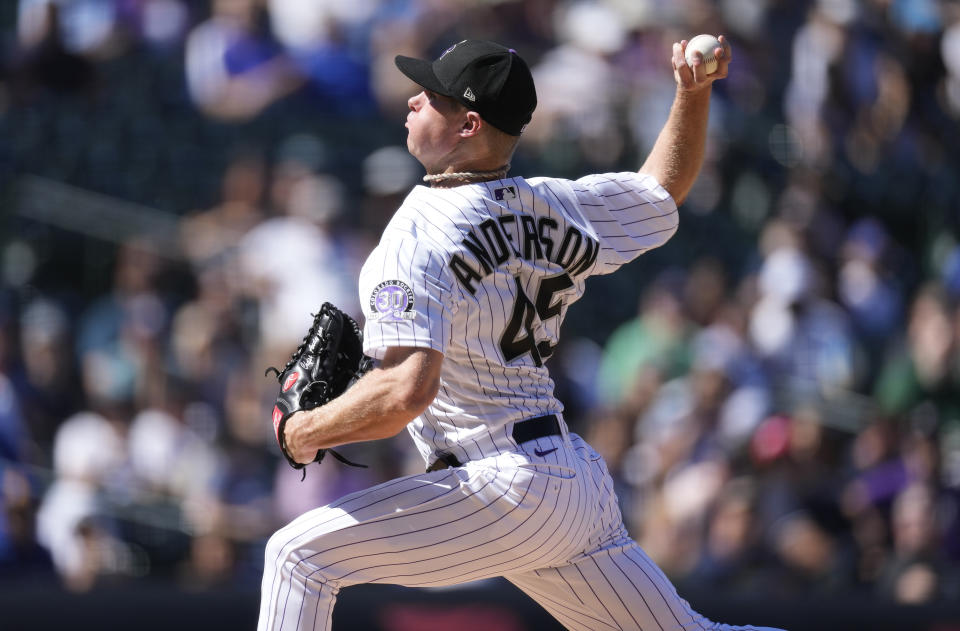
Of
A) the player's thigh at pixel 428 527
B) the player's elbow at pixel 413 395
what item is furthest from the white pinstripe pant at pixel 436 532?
the player's elbow at pixel 413 395

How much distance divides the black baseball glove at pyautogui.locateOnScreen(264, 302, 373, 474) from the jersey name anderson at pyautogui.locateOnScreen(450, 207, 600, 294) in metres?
0.34

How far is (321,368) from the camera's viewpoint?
2.90m

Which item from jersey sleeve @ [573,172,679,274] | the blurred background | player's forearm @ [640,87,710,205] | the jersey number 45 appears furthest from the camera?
the blurred background

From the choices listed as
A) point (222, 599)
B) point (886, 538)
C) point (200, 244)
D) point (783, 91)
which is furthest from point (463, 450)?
point (783, 91)

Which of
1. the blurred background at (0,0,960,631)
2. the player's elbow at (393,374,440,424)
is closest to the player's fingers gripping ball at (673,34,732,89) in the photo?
the player's elbow at (393,374,440,424)

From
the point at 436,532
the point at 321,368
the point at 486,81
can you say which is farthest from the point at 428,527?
the point at 486,81

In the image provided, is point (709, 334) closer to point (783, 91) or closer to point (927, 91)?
point (783, 91)

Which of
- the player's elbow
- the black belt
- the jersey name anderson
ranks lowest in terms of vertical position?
the black belt

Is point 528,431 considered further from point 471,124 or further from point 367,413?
point 471,124

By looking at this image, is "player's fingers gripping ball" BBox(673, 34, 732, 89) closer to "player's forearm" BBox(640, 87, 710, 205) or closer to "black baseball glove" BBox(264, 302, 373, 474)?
"player's forearm" BBox(640, 87, 710, 205)

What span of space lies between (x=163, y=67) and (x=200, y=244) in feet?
4.34

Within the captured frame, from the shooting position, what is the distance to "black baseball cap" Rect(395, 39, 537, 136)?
2877 mm

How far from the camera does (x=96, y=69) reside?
785 centimetres

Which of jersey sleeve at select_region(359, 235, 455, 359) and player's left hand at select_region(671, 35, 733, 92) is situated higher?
player's left hand at select_region(671, 35, 733, 92)
